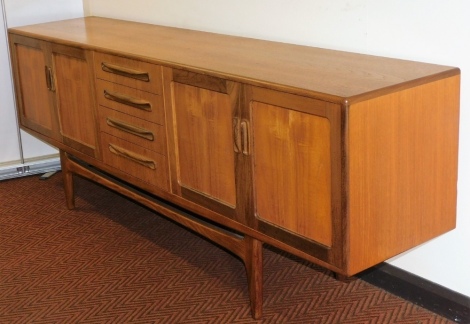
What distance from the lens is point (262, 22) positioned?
2.72m

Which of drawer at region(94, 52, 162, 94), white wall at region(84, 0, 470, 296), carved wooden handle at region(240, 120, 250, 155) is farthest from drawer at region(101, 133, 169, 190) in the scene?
white wall at region(84, 0, 470, 296)

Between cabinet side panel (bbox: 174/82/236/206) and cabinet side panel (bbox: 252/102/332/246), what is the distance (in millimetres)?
131

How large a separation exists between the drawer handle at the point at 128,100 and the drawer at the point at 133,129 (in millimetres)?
47

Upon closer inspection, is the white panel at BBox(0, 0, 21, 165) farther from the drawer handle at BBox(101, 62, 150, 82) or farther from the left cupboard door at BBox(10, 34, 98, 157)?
the drawer handle at BBox(101, 62, 150, 82)

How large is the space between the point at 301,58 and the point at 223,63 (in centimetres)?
24

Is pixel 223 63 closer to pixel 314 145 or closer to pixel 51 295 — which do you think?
pixel 314 145

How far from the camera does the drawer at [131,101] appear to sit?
8.07ft

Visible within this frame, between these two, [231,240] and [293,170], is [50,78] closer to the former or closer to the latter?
[231,240]

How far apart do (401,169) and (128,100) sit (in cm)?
103

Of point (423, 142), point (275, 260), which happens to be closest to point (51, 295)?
point (275, 260)

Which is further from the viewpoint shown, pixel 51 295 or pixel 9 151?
pixel 9 151

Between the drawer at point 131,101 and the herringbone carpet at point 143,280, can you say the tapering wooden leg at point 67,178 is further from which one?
the drawer at point 131,101

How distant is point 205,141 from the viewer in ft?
7.54

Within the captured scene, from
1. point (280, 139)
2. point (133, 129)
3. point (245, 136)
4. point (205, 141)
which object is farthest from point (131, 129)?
point (280, 139)
